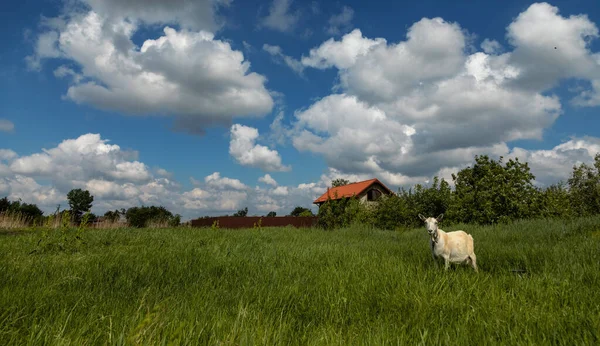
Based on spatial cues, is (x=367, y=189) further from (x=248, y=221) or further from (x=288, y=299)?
(x=288, y=299)

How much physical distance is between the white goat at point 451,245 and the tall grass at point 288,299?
57 cm

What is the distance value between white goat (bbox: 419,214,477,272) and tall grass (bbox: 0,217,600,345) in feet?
1.86

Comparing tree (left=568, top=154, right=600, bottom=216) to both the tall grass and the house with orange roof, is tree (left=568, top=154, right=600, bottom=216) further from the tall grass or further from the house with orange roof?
the tall grass

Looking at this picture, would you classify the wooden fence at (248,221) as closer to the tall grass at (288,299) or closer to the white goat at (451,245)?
the white goat at (451,245)

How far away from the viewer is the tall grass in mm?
3464

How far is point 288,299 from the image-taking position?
5.21 metres

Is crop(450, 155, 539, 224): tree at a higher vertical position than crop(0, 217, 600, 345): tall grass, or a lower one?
higher

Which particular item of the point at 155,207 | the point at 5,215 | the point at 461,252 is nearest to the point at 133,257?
the point at 461,252

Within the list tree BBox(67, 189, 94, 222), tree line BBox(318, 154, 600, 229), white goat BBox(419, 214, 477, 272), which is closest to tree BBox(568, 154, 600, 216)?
tree line BBox(318, 154, 600, 229)

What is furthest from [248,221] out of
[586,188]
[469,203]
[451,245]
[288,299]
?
[586,188]

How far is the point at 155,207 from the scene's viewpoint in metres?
51.2

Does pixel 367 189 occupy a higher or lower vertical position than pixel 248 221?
higher

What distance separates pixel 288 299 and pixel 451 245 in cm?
427

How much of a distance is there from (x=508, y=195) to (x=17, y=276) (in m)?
25.5
